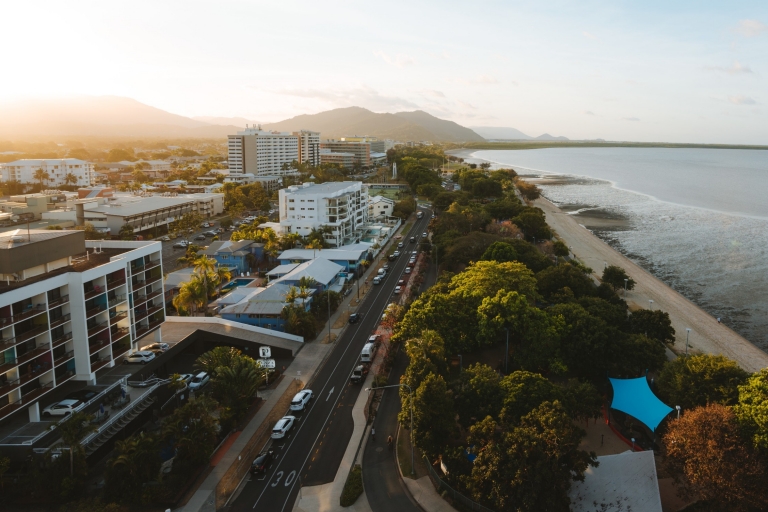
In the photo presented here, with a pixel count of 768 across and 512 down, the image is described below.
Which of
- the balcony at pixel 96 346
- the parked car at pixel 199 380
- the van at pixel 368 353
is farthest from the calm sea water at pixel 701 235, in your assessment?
the balcony at pixel 96 346

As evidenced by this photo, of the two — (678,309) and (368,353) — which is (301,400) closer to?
(368,353)

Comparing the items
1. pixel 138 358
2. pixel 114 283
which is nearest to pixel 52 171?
pixel 114 283

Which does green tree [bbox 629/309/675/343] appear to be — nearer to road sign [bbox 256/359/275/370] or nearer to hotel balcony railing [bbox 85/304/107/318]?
road sign [bbox 256/359/275/370]

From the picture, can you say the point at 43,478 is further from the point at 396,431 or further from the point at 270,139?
the point at 270,139

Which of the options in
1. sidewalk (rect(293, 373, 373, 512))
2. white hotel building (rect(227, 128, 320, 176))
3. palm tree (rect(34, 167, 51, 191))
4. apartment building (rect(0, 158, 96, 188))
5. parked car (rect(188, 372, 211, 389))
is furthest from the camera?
white hotel building (rect(227, 128, 320, 176))

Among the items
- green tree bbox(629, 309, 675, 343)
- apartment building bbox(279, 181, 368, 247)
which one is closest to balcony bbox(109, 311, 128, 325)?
green tree bbox(629, 309, 675, 343)

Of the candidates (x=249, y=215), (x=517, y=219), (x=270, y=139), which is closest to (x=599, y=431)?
(x=517, y=219)
